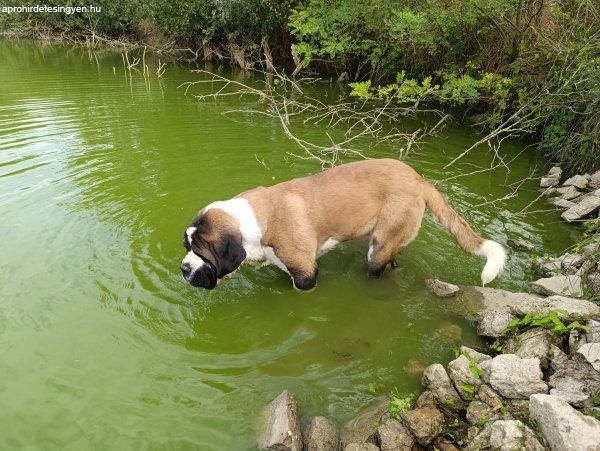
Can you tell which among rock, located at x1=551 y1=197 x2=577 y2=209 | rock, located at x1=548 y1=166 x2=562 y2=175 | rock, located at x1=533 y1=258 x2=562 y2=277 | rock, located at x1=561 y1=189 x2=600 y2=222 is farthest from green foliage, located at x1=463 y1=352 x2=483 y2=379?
rock, located at x1=548 y1=166 x2=562 y2=175

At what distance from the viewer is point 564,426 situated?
3.10 metres

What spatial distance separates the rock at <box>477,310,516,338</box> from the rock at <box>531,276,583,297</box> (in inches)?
30.6

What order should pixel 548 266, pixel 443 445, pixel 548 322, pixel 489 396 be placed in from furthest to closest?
pixel 548 266
pixel 548 322
pixel 489 396
pixel 443 445

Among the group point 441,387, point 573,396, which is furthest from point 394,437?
point 573,396

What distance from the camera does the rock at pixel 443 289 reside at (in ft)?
18.4

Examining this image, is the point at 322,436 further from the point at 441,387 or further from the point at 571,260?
the point at 571,260

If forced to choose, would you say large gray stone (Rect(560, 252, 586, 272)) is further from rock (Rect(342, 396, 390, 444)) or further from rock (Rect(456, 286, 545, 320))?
rock (Rect(342, 396, 390, 444))

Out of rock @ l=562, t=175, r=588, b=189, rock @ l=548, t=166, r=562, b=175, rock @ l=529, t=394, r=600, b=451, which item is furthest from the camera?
rock @ l=548, t=166, r=562, b=175

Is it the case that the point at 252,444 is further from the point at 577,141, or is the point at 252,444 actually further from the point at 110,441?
the point at 577,141

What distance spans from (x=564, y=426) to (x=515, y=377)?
2.46ft

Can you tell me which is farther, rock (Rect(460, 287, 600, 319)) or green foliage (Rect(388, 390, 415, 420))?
rock (Rect(460, 287, 600, 319))

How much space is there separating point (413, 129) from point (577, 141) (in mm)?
4017

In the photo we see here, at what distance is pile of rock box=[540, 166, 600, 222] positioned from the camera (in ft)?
23.3

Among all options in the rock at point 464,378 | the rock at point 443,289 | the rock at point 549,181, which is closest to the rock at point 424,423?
the rock at point 464,378
